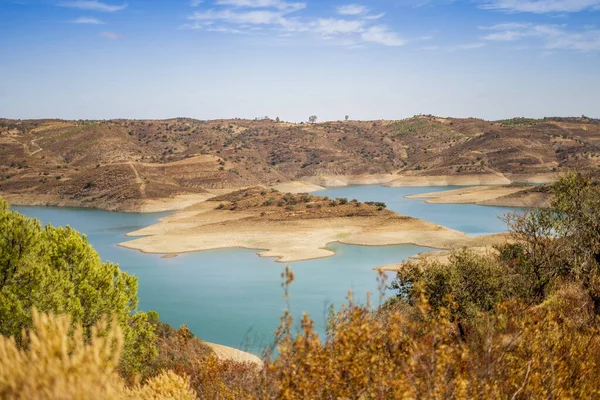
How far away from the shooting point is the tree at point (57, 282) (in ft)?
55.4

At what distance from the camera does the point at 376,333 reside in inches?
303

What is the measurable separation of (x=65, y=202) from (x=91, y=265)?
104 m

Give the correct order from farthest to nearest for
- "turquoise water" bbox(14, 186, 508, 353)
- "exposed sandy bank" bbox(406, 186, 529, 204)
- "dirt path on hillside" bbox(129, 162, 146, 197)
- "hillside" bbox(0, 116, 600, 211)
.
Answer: "hillside" bbox(0, 116, 600, 211)
"exposed sandy bank" bbox(406, 186, 529, 204)
"dirt path on hillside" bbox(129, 162, 146, 197)
"turquoise water" bbox(14, 186, 508, 353)

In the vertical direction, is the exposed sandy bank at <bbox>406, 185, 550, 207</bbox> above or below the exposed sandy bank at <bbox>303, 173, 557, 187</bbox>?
below

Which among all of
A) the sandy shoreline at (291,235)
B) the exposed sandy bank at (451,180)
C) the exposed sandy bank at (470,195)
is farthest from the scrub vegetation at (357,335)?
the exposed sandy bank at (451,180)

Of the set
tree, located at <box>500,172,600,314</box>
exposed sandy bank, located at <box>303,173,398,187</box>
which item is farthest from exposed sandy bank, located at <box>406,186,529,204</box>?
tree, located at <box>500,172,600,314</box>

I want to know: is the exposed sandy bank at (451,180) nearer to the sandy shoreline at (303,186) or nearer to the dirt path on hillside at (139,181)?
the sandy shoreline at (303,186)

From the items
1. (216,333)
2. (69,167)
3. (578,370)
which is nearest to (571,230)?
(578,370)

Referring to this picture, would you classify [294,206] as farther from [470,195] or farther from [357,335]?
[357,335]

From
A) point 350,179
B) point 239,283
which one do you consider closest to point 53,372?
point 239,283

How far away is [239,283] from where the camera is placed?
1989 inches

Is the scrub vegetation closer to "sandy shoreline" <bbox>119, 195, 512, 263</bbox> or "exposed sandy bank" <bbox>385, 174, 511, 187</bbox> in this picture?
"sandy shoreline" <bbox>119, 195, 512, 263</bbox>

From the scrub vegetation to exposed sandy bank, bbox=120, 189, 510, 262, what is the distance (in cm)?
3119

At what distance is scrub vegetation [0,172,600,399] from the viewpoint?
18.6ft
